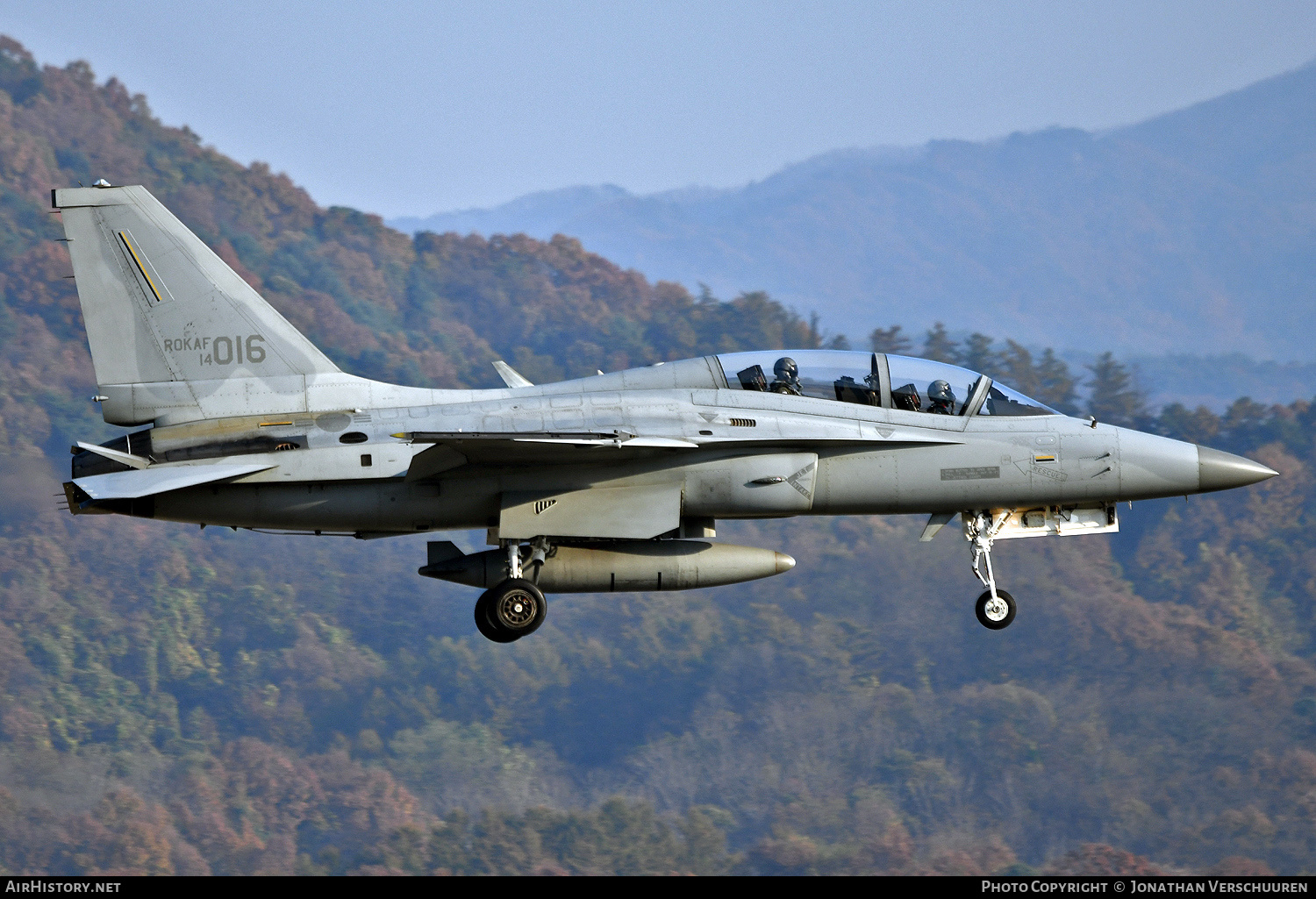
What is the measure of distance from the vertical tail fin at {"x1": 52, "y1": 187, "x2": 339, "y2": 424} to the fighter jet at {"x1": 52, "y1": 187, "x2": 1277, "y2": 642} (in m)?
0.02

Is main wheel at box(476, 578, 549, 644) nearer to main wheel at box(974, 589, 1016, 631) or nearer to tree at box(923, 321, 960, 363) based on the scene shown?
main wheel at box(974, 589, 1016, 631)

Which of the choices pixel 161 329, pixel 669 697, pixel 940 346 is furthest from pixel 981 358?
pixel 161 329

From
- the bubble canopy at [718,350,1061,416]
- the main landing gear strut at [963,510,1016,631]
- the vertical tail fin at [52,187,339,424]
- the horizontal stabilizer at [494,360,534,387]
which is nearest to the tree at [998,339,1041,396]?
the main landing gear strut at [963,510,1016,631]

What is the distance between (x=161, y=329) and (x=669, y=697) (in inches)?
3728

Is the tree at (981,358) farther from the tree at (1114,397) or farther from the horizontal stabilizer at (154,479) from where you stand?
the horizontal stabilizer at (154,479)

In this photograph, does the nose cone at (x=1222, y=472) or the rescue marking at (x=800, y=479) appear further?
the nose cone at (x=1222, y=472)

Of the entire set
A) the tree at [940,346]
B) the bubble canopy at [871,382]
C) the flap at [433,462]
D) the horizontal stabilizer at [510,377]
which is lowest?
the flap at [433,462]

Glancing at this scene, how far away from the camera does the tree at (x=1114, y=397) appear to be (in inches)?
4993

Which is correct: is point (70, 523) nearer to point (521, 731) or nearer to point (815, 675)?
point (521, 731)

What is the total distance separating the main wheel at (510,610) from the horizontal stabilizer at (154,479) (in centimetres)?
303

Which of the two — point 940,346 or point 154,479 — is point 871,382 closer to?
point 154,479

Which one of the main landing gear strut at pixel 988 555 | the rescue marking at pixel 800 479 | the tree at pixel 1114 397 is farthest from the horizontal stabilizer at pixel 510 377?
the tree at pixel 1114 397
